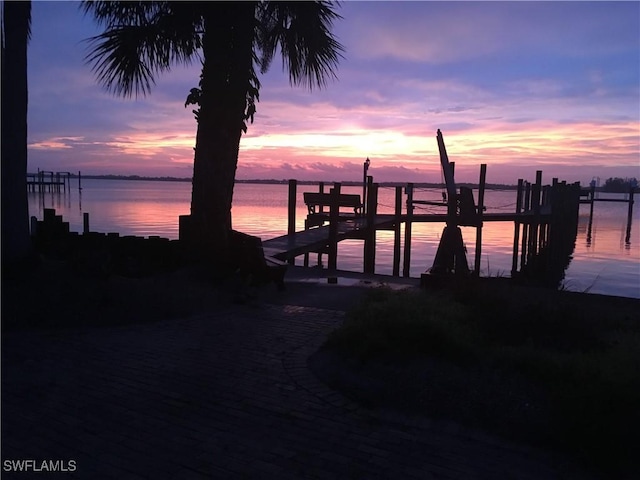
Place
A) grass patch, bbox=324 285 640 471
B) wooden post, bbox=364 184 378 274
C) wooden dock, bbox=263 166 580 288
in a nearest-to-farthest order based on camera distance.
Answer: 1. grass patch, bbox=324 285 640 471
2. wooden dock, bbox=263 166 580 288
3. wooden post, bbox=364 184 378 274

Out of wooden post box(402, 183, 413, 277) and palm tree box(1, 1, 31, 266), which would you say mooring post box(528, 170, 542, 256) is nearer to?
wooden post box(402, 183, 413, 277)

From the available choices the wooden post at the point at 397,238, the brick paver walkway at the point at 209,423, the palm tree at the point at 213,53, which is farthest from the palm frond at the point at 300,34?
the wooden post at the point at 397,238

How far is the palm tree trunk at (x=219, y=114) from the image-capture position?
32.2 feet

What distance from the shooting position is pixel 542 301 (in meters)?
7.02

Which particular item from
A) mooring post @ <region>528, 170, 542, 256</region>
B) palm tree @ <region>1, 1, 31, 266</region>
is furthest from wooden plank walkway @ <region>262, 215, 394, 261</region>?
mooring post @ <region>528, 170, 542, 256</region>

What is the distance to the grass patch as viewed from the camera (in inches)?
161

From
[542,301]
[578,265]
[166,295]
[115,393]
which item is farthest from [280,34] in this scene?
[578,265]

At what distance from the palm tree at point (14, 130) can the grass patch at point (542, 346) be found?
483 centimetres

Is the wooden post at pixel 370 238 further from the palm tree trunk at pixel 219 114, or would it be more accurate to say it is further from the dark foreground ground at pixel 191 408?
the dark foreground ground at pixel 191 408

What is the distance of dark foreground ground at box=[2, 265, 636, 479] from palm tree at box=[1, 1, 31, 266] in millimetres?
641

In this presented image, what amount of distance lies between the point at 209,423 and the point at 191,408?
1.09 feet

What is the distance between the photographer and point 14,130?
805 centimetres

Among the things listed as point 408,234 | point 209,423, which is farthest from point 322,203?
point 209,423

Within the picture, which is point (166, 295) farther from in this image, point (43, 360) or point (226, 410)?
point (226, 410)
